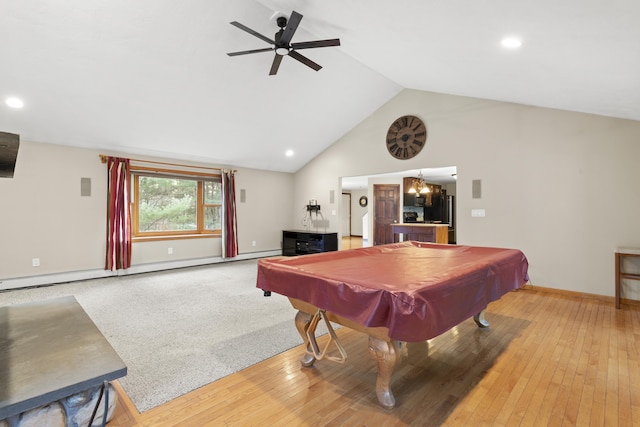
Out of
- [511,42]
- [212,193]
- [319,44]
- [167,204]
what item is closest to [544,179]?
[511,42]

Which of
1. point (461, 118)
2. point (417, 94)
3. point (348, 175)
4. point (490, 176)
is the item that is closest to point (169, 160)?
point (348, 175)

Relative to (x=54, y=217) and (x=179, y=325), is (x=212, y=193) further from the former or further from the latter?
(x=179, y=325)

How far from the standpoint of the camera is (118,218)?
521 centimetres

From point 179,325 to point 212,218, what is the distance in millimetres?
3995

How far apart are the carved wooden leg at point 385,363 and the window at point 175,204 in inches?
216

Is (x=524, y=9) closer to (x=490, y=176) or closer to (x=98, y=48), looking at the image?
(x=490, y=176)

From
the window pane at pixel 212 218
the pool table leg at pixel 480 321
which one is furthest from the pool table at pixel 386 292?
the window pane at pixel 212 218

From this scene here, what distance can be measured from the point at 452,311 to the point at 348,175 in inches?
211

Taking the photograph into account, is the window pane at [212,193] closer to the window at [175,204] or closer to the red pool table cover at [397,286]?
the window at [175,204]

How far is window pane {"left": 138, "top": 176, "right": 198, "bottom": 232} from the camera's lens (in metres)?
5.90

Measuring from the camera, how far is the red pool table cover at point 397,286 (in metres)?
1.44

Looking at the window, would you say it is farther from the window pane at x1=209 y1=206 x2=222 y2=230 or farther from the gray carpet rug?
the gray carpet rug

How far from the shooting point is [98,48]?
3.32m

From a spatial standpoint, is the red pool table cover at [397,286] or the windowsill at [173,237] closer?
the red pool table cover at [397,286]
